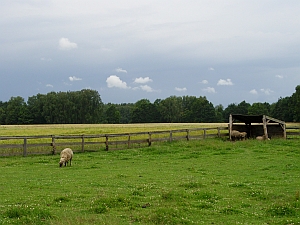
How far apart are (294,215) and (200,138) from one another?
22.2 m

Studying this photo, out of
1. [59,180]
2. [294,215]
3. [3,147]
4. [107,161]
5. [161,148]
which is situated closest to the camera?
[294,215]

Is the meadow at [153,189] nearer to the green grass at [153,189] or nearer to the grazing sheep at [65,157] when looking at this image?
the green grass at [153,189]

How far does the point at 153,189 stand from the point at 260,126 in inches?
1036

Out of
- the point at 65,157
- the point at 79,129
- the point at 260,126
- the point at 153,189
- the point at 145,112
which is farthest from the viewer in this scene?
the point at 145,112

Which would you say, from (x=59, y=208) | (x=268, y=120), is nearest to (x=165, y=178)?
(x=59, y=208)

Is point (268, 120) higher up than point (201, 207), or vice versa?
point (268, 120)

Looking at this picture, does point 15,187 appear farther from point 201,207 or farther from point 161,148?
point 161,148

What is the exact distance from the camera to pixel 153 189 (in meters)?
11.9

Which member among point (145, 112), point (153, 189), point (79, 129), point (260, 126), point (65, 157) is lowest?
point (153, 189)

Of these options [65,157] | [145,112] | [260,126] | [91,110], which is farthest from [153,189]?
[145,112]

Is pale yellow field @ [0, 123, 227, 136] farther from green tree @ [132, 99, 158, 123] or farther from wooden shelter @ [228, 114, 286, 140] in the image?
green tree @ [132, 99, 158, 123]

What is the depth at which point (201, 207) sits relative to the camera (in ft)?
31.4

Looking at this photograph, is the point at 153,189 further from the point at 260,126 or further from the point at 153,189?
the point at 260,126

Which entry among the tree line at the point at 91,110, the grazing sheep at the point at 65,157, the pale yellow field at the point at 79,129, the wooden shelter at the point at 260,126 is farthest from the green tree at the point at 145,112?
the grazing sheep at the point at 65,157
